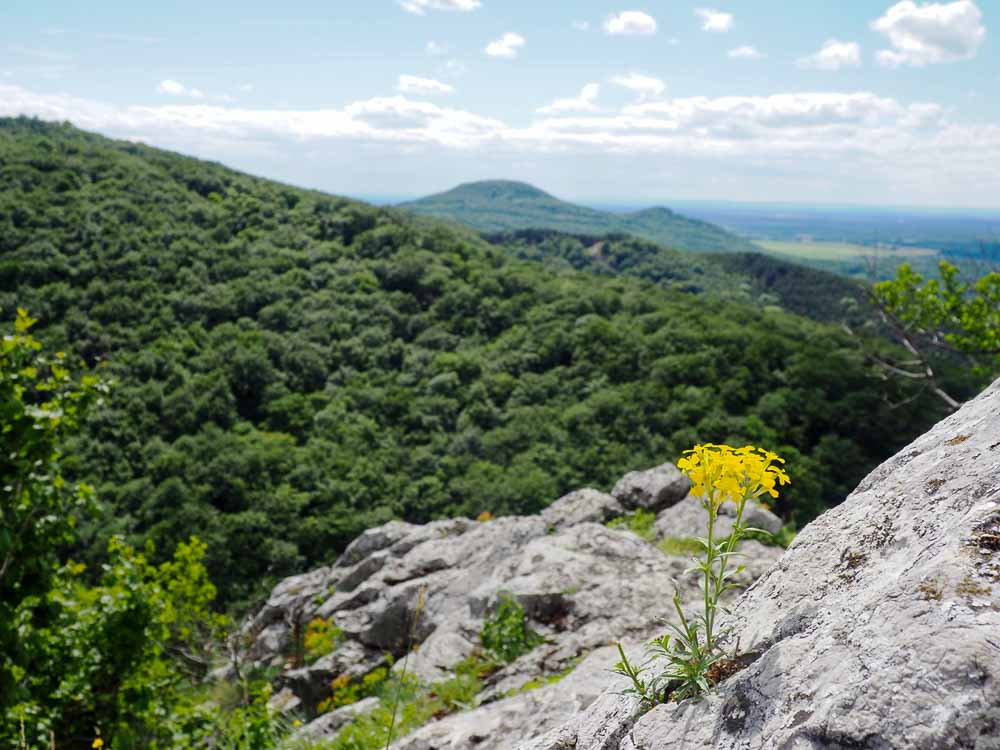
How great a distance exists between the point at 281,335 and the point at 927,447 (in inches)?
2070

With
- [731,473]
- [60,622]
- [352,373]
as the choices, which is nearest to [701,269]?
[352,373]

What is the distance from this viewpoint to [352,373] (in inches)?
1922

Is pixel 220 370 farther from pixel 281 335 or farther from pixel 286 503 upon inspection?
pixel 286 503

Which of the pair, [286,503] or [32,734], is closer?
[32,734]

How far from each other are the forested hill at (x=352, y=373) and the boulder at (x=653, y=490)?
1653 cm

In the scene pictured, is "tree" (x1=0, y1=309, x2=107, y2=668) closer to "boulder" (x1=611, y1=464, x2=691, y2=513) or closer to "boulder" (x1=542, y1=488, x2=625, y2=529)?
"boulder" (x1=542, y1=488, x2=625, y2=529)

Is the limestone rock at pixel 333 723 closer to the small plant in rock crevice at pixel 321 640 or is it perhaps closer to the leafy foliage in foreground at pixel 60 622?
the leafy foliage in foreground at pixel 60 622

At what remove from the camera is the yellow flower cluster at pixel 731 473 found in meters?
2.06

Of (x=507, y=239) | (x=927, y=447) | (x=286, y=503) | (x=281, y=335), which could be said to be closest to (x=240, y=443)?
(x=286, y=503)

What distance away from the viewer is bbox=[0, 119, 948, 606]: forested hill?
3556 cm

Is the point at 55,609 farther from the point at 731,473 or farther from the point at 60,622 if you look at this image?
the point at 731,473

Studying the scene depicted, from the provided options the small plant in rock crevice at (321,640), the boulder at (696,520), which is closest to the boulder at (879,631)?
the boulder at (696,520)

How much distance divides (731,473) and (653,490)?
11.7 m

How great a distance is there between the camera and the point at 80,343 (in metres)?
44.9
